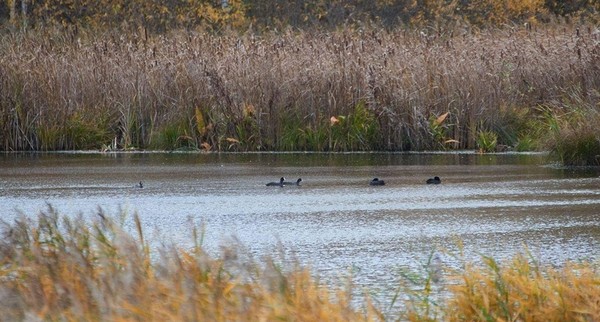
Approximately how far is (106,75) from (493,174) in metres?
7.62

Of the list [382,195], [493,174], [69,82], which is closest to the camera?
[382,195]

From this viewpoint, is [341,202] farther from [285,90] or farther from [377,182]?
[285,90]

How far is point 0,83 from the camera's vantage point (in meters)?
19.9

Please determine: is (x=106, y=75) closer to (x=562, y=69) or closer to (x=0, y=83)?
(x=0, y=83)

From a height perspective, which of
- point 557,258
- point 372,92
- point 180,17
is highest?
point 180,17

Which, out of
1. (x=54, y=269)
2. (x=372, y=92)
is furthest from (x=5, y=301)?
(x=372, y=92)

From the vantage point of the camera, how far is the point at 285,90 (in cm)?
1906

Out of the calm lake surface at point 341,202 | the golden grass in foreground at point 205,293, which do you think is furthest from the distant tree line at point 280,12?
the golden grass in foreground at point 205,293

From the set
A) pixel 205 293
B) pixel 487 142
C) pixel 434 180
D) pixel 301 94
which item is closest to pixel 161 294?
pixel 205 293

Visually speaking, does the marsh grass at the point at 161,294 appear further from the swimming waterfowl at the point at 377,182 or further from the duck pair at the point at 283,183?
the swimming waterfowl at the point at 377,182

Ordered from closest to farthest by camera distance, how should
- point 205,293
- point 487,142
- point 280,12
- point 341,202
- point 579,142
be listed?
point 205,293, point 341,202, point 579,142, point 487,142, point 280,12

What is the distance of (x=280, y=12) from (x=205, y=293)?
39638 millimetres

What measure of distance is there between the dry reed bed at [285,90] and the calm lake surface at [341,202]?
0.74m

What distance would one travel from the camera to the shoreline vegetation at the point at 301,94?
18.6 meters
